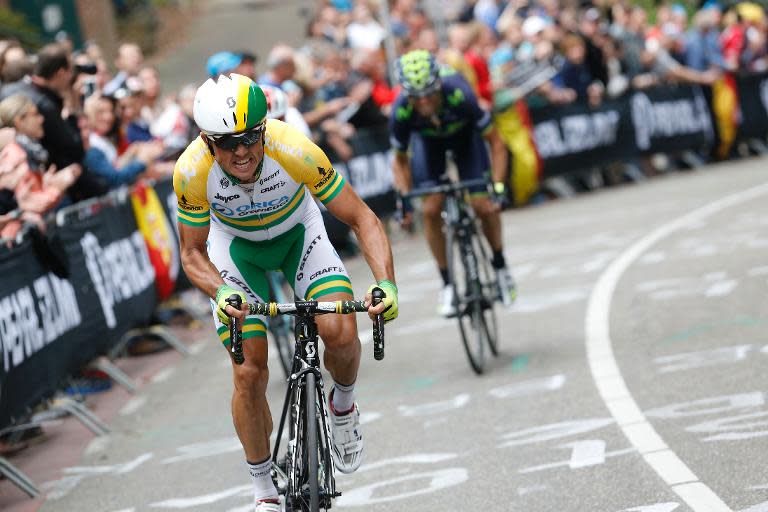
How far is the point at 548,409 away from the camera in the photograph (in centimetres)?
894

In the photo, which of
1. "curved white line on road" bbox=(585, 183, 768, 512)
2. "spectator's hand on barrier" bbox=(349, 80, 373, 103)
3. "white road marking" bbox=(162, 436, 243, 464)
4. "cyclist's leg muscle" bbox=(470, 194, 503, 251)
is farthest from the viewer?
"spectator's hand on barrier" bbox=(349, 80, 373, 103)

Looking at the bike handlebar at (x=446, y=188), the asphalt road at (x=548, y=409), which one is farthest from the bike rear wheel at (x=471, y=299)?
the bike handlebar at (x=446, y=188)

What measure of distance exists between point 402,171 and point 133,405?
274cm

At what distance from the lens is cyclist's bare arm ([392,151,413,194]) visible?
11133mm

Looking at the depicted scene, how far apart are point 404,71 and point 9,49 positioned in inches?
182

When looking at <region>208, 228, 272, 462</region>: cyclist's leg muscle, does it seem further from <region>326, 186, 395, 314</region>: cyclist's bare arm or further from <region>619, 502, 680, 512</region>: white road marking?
<region>619, 502, 680, 512</region>: white road marking

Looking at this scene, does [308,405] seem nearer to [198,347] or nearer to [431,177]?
[431,177]

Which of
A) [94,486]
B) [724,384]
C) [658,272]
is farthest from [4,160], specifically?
[658,272]

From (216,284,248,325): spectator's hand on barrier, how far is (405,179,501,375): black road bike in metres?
4.24

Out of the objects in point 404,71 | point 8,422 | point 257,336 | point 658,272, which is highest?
point 404,71

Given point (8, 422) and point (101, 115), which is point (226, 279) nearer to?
point (8, 422)

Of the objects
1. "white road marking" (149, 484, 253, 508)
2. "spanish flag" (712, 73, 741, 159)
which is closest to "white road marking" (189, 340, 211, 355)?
"white road marking" (149, 484, 253, 508)

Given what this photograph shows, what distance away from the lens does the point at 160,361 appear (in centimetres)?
1308

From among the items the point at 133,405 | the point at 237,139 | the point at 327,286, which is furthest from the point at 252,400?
the point at 133,405
